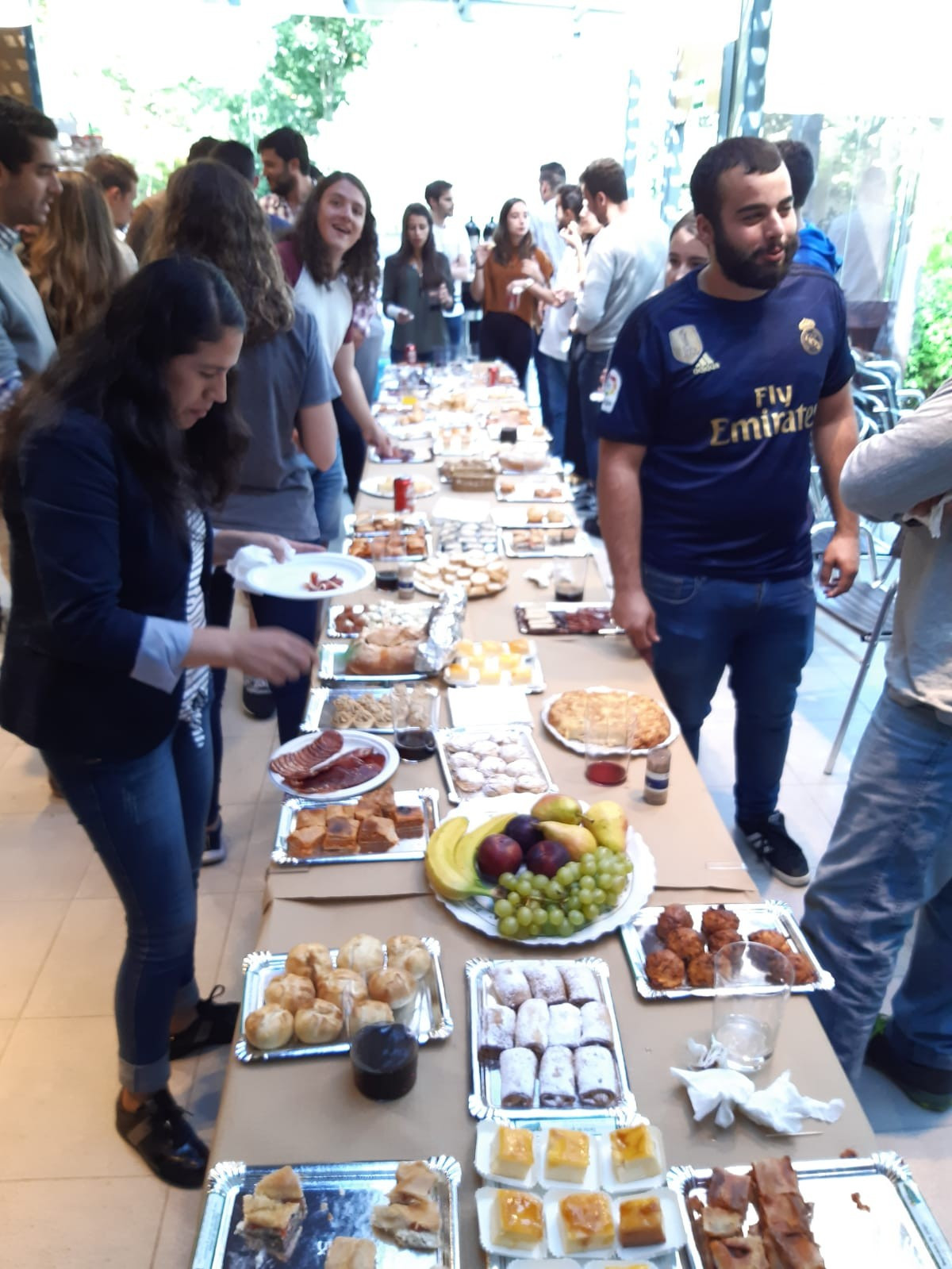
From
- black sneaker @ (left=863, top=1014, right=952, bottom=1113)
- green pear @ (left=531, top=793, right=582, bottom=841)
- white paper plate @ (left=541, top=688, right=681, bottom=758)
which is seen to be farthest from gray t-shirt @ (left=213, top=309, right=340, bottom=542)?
black sneaker @ (left=863, top=1014, right=952, bottom=1113)

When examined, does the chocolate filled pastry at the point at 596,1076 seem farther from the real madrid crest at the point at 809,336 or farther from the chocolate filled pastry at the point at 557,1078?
the real madrid crest at the point at 809,336

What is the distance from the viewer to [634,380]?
2166 millimetres

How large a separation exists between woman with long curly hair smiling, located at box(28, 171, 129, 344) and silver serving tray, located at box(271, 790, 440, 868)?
222 cm

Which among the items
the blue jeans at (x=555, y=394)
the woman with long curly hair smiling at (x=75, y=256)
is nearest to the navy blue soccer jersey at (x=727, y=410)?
the woman with long curly hair smiling at (x=75, y=256)

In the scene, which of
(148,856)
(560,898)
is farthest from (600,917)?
(148,856)

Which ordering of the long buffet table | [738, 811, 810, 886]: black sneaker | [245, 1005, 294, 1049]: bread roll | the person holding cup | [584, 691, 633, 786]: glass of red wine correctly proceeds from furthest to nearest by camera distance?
the person holding cup < [738, 811, 810, 886]: black sneaker < [584, 691, 633, 786]: glass of red wine < [245, 1005, 294, 1049]: bread roll < the long buffet table

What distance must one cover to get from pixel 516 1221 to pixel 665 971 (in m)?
0.43

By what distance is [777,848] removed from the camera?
2.73 meters

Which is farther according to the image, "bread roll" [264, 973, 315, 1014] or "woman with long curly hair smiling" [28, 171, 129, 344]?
"woman with long curly hair smiling" [28, 171, 129, 344]

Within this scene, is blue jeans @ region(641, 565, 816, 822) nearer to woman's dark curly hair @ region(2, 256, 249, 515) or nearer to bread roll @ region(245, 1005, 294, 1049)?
woman's dark curly hair @ region(2, 256, 249, 515)

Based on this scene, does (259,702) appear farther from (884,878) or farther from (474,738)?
(884,878)

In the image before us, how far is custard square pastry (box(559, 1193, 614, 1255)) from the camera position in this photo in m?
0.98

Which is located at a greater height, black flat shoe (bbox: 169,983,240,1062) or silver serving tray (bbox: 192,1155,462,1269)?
silver serving tray (bbox: 192,1155,462,1269)

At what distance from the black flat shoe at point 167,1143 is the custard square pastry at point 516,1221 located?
1.09m
